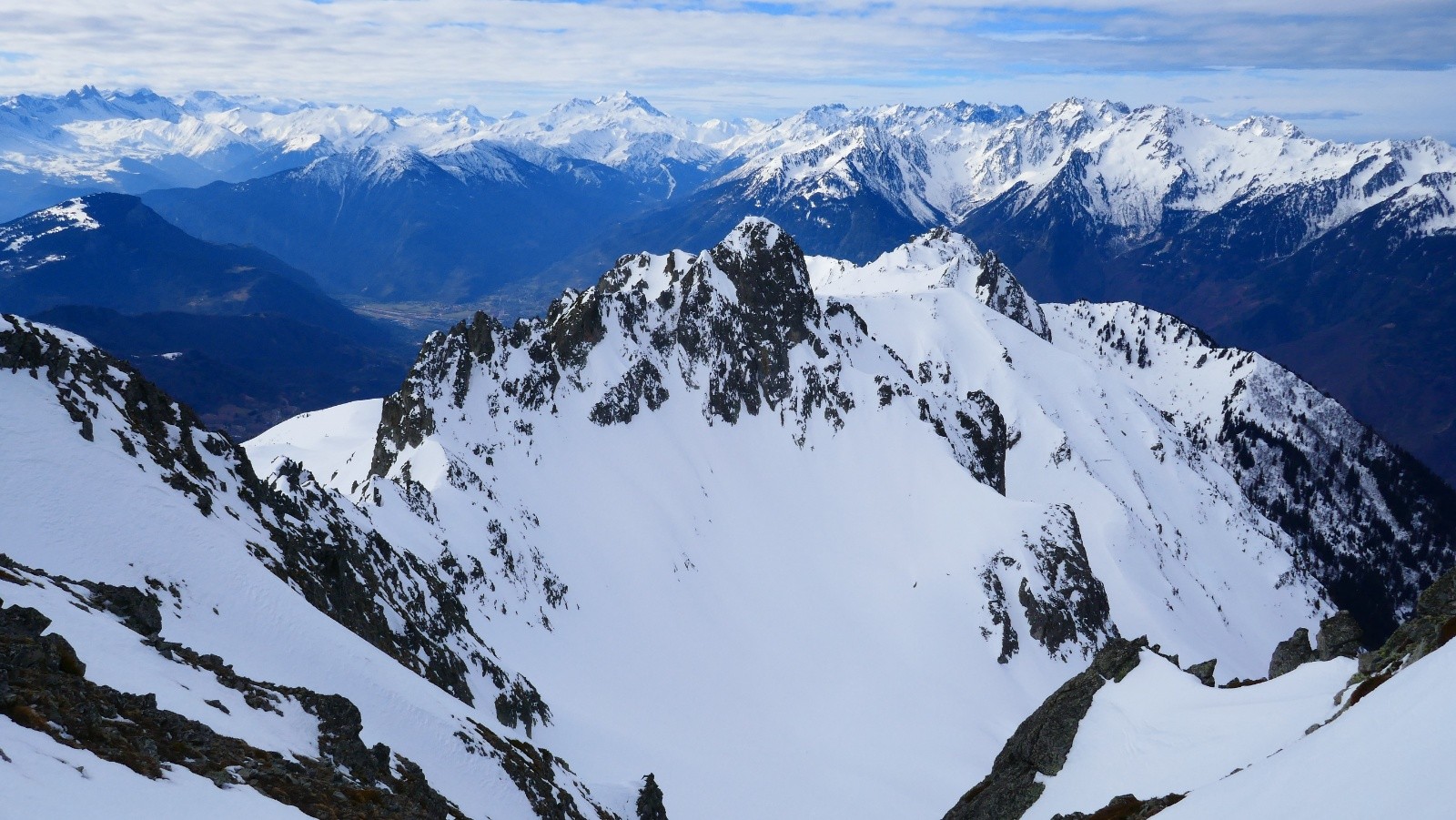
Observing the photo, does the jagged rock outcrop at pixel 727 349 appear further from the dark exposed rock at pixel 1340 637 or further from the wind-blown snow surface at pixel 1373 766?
the wind-blown snow surface at pixel 1373 766

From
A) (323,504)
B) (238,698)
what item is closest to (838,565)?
(323,504)

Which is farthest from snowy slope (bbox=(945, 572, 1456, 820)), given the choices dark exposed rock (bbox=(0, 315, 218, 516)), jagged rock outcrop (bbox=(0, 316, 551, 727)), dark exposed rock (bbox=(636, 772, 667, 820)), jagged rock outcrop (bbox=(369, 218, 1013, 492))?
jagged rock outcrop (bbox=(369, 218, 1013, 492))

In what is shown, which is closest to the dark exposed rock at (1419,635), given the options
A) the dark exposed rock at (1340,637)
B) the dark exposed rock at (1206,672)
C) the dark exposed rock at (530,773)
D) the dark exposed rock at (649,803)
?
the dark exposed rock at (1340,637)

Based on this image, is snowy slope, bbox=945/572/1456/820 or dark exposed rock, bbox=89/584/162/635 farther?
dark exposed rock, bbox=89/584/162/635

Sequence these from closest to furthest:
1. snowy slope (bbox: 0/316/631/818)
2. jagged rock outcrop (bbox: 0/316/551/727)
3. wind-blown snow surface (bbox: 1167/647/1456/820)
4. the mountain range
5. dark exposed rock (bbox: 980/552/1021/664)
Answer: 1. wind-blown snow surface (bbox: 1167/647/1456/820)
2. snowy slope (bbox: 0/316/631/818)
3. the mountain range
4. jagged rock outcrop (bbox: 0/316/551/727)
5. dark exposed rock (bbox: 980/552/1021/664)

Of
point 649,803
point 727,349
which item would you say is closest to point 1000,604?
point 727,349

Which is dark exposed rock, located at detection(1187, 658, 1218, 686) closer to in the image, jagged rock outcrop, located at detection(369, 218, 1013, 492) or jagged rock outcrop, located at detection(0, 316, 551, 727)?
jagged rock outcrop, located at detection(0, 316, 551, 727)

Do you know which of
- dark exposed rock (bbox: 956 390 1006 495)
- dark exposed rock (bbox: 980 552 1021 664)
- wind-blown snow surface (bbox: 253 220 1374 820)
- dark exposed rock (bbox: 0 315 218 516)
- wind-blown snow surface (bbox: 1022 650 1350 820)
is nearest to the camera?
wind-blown snow surface (bbox: 1022 650 1350 820)
